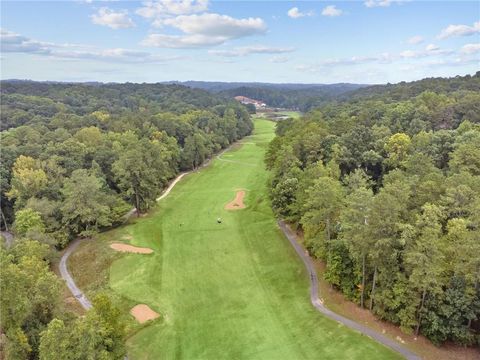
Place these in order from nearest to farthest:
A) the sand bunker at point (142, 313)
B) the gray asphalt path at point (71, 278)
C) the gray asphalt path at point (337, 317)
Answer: the gray asphalt path at point (337, 317) < the sand bunker at point (142, 313) < the gray asphalt path at point (71, 278)

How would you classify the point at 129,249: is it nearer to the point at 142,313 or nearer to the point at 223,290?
the point at 142,313

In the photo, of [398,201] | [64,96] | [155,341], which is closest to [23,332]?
[155,341]

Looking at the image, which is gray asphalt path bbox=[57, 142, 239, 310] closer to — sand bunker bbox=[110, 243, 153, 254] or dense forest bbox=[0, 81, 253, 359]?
dense forest bbox=[0, 81, 253, 359]

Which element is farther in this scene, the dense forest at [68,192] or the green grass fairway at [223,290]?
the green grass fairway at [223,290]

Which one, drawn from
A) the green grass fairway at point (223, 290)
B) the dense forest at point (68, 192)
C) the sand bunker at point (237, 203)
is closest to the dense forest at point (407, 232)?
the green grass fairway at point (223, 290)

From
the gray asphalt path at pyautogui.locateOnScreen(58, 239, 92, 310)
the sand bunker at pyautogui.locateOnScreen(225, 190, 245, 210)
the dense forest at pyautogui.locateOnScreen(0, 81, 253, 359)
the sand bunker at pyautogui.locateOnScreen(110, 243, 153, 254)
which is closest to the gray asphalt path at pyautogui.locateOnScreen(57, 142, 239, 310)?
the gray asphalt path at pyautogui.locateOnScreen(58, 239, 92, 310)

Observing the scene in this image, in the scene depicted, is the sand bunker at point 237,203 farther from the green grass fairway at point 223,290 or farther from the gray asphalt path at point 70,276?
the gray asphalt path at point 70,276
